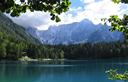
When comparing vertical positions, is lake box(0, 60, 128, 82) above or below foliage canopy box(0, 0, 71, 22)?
below

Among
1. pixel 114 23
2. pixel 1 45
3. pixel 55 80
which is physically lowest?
pixel 55 80

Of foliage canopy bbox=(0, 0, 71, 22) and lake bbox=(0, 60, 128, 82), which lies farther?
lake bbox=(0, 60, 128, 82)

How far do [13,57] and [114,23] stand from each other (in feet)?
630

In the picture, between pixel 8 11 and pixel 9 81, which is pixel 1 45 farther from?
pixel 8 11

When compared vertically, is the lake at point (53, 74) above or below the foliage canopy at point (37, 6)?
below

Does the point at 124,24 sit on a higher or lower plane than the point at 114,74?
higher

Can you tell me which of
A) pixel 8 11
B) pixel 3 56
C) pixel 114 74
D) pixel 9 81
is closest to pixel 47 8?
pixel 8 11

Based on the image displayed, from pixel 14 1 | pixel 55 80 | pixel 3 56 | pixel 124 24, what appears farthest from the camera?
pixel 3 56

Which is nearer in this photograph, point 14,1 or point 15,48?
point 14,1

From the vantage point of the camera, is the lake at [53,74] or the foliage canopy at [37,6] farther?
the lake at [53,74]

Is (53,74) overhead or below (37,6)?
below

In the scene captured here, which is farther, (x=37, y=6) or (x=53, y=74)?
(x=53, y=74)

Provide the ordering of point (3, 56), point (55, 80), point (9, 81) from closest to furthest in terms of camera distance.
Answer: point (9, 81)
point (55, 80)
point (3, 56)

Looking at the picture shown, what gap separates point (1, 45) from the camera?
7584 inches
